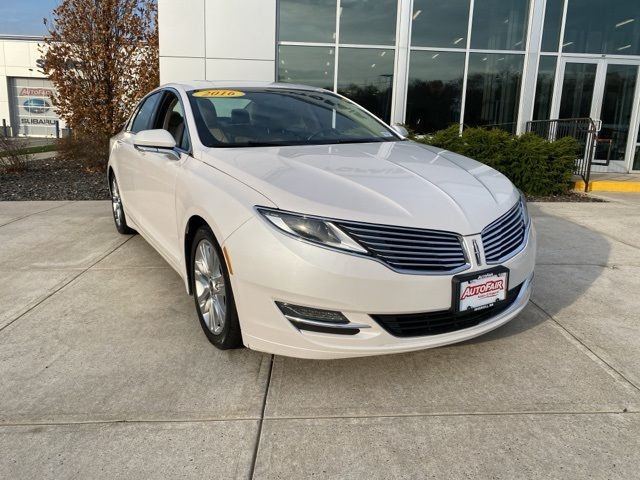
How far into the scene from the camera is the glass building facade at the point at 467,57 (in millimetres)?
11477

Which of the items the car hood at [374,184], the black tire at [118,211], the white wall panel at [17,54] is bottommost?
the black tire at [118,211]

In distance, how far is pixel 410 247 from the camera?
7.98 ft

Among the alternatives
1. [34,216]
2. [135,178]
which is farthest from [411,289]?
[34,216]

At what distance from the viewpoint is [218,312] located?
300cm

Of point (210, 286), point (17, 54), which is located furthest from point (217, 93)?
point (17, 54)

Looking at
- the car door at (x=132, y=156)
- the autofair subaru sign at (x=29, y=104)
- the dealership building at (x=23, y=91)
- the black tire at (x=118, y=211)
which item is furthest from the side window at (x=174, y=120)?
the autofair subaru sign at (x=29, y=104)

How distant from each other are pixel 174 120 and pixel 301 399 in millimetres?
2503

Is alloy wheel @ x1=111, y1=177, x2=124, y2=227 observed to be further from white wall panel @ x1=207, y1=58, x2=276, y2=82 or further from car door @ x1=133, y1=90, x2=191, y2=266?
white wall panel @ x1=207, y1=58, x2=276, y2=82

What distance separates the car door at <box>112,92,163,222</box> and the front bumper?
232 cm

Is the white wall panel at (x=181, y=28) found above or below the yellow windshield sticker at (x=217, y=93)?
above

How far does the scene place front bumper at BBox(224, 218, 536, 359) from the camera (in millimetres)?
2357

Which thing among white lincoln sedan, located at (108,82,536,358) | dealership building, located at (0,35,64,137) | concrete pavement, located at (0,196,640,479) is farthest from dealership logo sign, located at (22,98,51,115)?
white lincoln sedan, located at (108,82,536,358)

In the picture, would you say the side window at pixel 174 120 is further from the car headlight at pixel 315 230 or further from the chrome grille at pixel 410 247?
the chrome grille at pixel 410 247

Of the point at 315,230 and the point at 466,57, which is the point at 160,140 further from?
the point at 466,57
